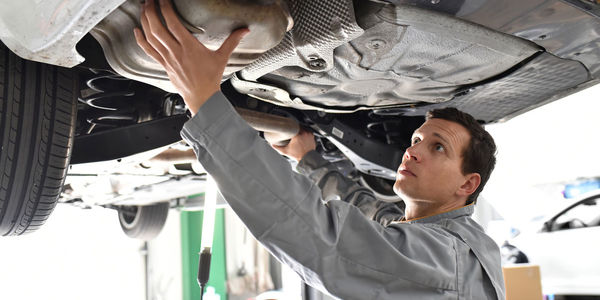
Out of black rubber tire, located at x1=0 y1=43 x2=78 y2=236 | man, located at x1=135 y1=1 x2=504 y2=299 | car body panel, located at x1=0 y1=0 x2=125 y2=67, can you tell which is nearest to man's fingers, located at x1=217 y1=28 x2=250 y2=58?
man, located at x1=135 y1=1 x2=504 y2=299

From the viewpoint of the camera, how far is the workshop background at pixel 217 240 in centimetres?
533

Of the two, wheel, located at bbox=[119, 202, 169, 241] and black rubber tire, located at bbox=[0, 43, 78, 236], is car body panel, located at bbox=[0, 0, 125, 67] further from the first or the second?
wheel, located at bbox=[119, 202, 169, 241]

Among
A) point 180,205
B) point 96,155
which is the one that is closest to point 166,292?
point 180,205

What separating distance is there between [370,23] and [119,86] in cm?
92

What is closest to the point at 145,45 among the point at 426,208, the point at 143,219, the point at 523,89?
the point at 426,208

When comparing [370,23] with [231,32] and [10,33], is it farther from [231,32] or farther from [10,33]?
[10,33]

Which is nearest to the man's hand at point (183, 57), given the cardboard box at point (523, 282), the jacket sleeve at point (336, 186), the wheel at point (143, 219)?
the jacket sleeve at point (336, 186)

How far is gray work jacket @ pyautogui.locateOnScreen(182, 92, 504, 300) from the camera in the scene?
953 mm

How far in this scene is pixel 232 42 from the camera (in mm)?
1026

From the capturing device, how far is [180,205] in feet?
13.1

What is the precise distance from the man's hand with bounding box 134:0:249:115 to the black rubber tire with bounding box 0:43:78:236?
50cm

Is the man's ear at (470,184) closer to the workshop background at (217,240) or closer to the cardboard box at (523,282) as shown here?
the cardboard box at (523,282)

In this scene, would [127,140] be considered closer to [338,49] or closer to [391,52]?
[338,49]

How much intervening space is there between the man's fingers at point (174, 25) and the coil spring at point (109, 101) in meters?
0.65
